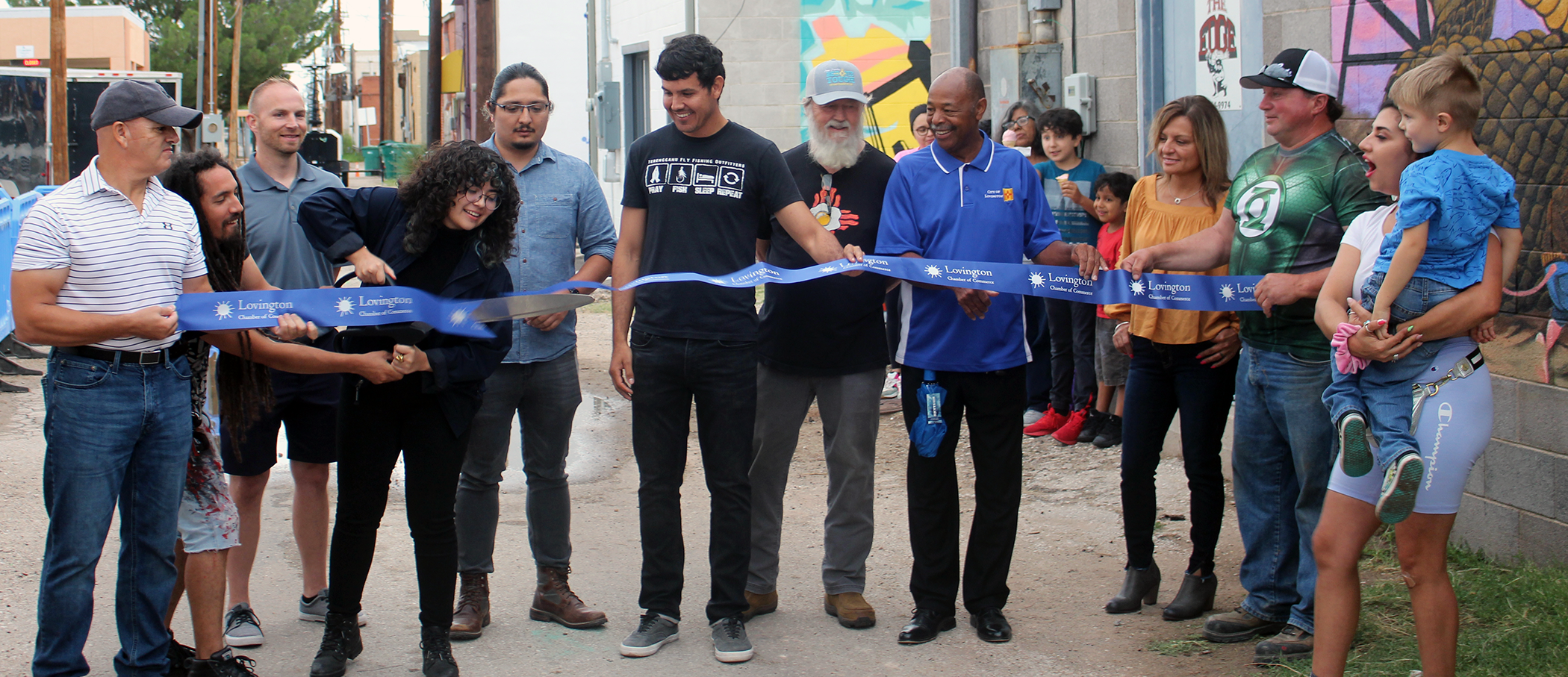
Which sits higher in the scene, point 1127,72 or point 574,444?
point 1127,72

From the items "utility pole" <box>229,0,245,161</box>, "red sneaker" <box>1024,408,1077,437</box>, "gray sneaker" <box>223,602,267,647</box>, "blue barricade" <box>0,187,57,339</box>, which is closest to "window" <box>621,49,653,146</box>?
"blue barricade" <box>0,187,57,339</box>

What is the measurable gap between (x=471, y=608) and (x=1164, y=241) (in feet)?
10.2

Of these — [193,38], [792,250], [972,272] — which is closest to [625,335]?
[792,250]

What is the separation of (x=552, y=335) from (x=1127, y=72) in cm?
469

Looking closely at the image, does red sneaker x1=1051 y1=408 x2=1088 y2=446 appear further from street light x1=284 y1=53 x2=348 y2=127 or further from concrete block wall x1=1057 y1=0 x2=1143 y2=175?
street light x1=284 y1=53 x2=348 y2=127

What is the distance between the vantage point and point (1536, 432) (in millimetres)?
4871

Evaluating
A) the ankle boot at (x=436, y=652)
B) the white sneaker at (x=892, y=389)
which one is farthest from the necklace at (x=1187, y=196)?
the white sneaker at (x=892, y=389)

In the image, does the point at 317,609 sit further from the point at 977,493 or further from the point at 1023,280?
the point at 1023,280

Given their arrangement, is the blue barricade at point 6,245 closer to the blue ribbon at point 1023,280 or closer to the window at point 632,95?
the blue ribbon at point 1023,280

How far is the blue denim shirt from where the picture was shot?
4770mm

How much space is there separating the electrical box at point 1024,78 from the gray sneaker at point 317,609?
575cm

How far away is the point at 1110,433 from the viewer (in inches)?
294

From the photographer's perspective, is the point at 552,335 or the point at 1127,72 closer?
the point at 552,335

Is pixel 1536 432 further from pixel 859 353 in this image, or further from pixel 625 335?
pixel 625 335
